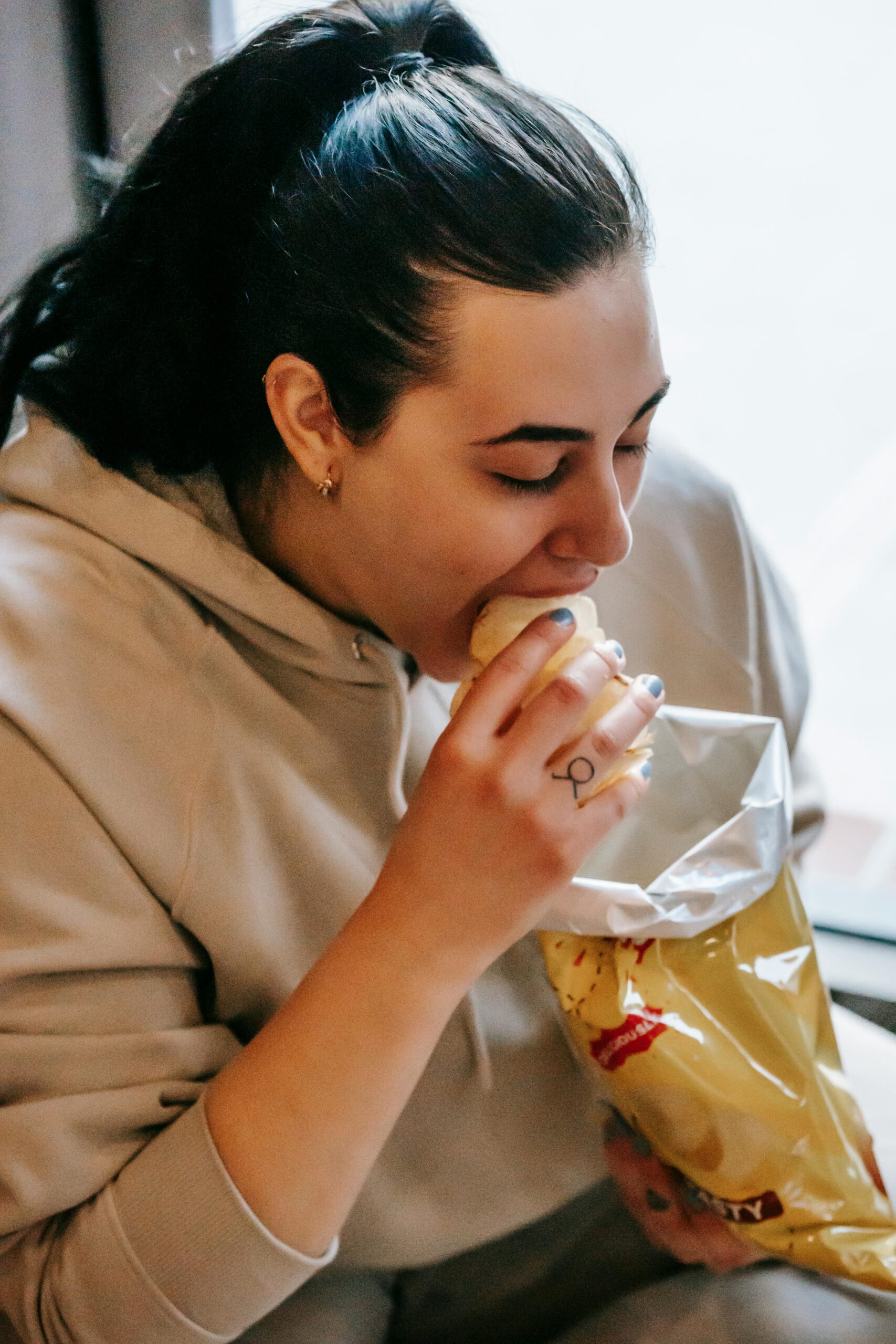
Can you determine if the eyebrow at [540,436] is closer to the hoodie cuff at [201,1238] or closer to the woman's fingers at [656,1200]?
the hoodie cuff at [201,1238]

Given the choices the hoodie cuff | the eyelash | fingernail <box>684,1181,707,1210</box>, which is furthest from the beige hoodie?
the eyelash

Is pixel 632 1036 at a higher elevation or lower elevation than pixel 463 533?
lower

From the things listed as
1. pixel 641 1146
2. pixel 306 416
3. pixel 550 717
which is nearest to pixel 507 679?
pixel 550 717

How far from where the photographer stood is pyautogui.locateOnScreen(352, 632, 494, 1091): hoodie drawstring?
0.88 m

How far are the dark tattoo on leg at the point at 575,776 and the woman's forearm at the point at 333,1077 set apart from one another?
0.46 feet

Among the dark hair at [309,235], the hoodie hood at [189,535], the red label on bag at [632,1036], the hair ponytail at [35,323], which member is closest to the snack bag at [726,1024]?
the red label on bag at [632,1036]

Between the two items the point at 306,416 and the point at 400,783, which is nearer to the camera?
the point at 306,416

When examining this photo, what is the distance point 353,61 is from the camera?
82 centimetres

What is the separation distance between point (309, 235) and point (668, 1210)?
0.86 meters

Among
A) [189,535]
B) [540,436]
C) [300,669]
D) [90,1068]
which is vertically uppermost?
[540,436]

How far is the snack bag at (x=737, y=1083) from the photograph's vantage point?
0.79 meters

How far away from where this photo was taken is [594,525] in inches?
29.8

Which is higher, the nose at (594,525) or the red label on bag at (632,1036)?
the nose at (594,525)

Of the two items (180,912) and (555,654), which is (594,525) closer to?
(555,654)
